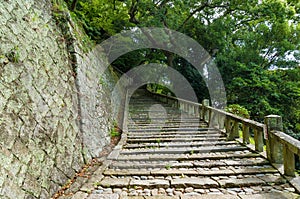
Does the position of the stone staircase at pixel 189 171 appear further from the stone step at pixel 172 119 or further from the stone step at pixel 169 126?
the stone step at pixel 172 119

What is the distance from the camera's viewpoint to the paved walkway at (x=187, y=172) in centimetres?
308

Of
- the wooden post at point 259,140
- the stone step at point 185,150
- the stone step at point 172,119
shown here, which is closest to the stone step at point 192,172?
the wooden post at point 259,140

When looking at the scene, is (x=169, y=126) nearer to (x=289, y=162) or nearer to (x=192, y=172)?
(x=192, y=172)

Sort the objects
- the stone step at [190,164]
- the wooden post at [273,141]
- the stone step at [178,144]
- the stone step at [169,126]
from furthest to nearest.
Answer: the stone step at [169,126] → the stone step at [178,144] → the stone step at [190,164] → the wooden post at [273,141]

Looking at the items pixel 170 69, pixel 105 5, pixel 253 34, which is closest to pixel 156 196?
pixel 105 5

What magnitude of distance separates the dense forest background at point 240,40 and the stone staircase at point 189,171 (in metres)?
5.79

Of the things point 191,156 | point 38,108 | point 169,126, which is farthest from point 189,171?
point 169,126

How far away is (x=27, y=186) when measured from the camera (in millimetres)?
2508

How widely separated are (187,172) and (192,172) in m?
0.09

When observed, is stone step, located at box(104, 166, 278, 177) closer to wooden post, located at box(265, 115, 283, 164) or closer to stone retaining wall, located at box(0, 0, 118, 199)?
wooden post, located at box(265, 115, 283, 164)

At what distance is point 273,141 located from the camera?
389 cm

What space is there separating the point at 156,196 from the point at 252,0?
38.0ft

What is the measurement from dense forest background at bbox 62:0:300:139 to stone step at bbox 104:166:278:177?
6.76 metres

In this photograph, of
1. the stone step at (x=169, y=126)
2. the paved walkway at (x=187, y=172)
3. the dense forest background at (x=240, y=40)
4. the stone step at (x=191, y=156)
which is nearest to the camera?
the paved walkway at (x=187, y=172)
